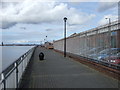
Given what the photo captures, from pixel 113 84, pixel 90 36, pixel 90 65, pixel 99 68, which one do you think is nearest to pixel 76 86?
pixel 113 84

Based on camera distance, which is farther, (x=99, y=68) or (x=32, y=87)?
(x=99, y=68)

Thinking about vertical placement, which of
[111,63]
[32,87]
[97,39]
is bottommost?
[32,87]

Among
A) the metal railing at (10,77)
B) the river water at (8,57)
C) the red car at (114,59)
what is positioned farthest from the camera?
the river water at (8,57)

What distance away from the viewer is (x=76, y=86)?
7.48 m

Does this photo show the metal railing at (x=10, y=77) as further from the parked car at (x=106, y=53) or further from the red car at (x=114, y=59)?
the parked car at (x=106, y=53)

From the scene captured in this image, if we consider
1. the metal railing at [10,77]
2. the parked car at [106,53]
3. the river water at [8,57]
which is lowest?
the river water at [8,57]

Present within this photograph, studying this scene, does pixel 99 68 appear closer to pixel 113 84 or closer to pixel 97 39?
pixel 97 39

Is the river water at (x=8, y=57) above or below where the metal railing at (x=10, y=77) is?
below

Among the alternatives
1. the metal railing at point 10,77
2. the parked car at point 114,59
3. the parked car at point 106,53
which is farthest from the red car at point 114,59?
the metal railing at point 10,77

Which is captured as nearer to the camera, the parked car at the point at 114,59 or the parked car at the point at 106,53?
the parked car at the point at 114,59

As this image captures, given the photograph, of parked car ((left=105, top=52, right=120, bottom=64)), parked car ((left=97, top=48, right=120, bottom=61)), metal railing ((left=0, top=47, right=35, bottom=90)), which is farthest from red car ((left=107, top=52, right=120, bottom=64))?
metal railing ((left=0, top=47, right=35, bottom=90))

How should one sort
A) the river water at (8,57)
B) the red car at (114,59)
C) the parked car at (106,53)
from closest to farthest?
the red car at (114,59)
the parked car at (106,53)
the river water at (8,57)

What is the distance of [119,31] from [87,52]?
6.26 meters

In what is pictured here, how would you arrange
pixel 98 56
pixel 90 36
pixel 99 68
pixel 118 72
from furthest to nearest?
pixel 90 36
pixel 98 56
pixel 99 68
pixel 118 72
